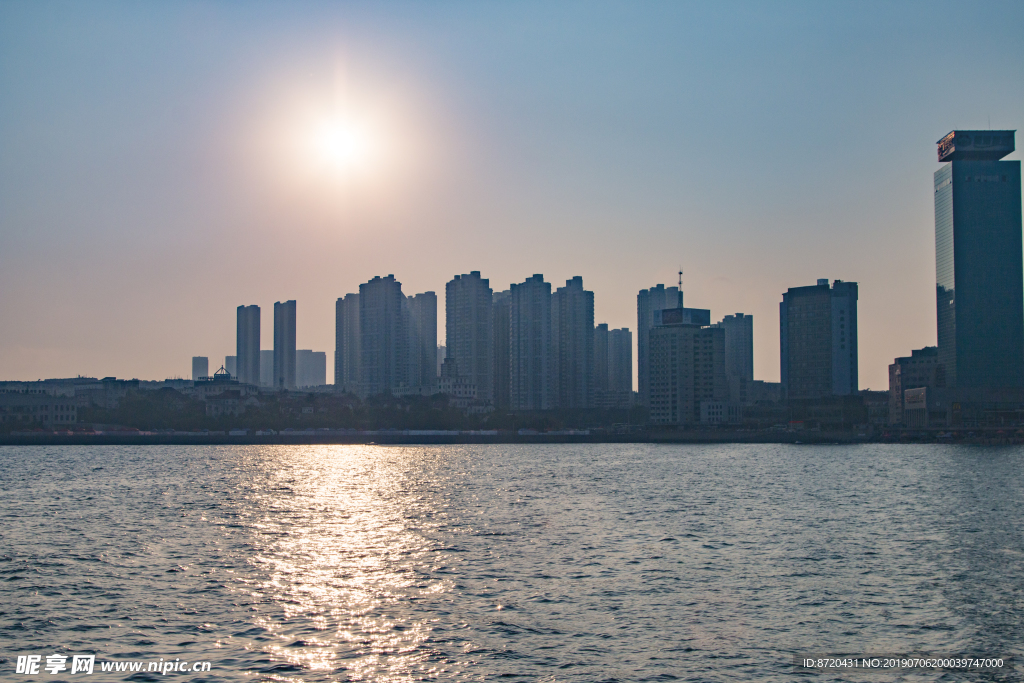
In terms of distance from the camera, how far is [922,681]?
84.5 feet

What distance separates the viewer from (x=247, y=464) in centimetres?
12912

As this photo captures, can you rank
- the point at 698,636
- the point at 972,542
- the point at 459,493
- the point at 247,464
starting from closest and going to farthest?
the point at 698,636 < the point at 972,542 < the point at 459,493 < the point at 247,464

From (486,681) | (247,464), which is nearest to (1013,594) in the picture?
(486,681)

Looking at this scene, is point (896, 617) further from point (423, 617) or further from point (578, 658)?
point (423, 617)

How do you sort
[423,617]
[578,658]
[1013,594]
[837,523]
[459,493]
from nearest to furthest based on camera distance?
[578,658]
[423,617]
[1013,594]
[837,523]
[459,493]

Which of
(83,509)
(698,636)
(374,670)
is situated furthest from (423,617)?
(83,509)

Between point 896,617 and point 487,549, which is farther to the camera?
point 487,549

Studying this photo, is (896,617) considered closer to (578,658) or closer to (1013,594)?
(1013,594)

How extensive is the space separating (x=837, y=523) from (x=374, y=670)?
43.4 m

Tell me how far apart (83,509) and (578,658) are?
53999 millimetres

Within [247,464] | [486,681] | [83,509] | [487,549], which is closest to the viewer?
[486,681]

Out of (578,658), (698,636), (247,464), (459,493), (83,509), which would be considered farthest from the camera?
(247,464)

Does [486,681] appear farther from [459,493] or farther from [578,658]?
[459,493]

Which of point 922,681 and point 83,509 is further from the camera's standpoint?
point 83,509
